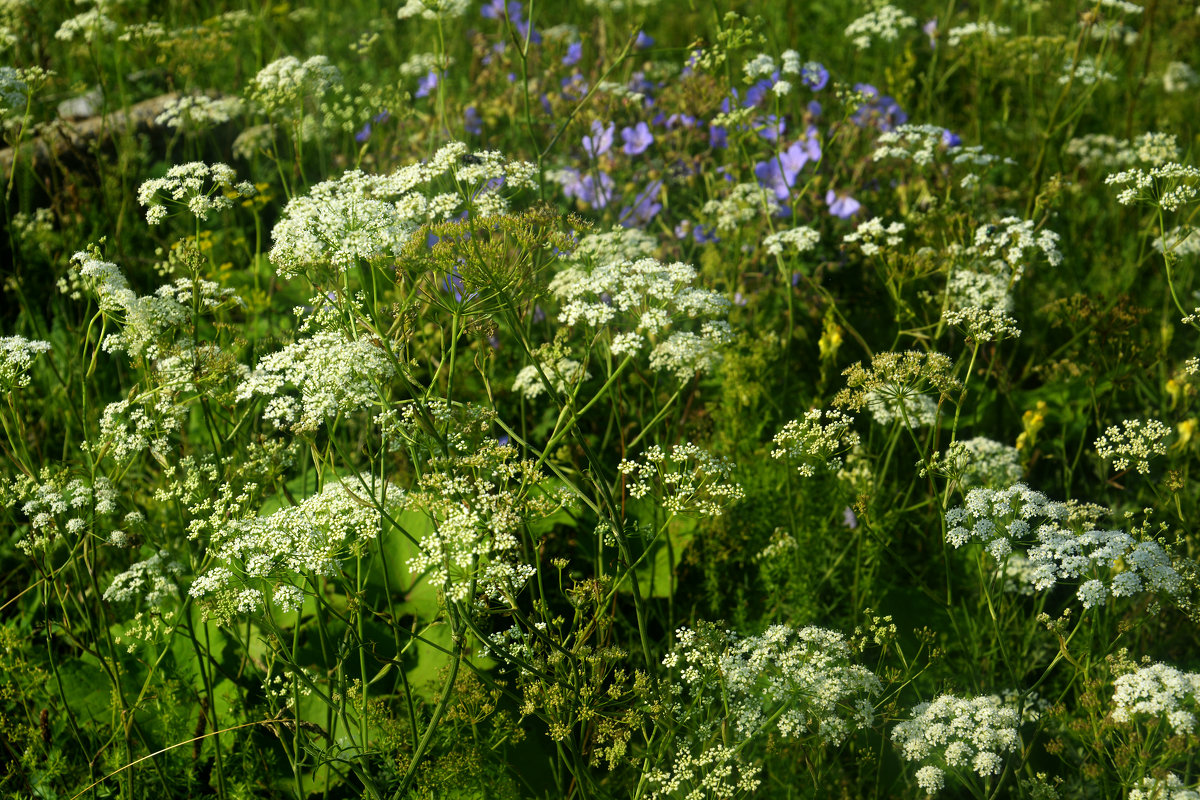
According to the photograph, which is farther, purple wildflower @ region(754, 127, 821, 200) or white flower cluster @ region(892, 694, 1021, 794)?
purple wildflower @ region(754, 127, 821, 200)

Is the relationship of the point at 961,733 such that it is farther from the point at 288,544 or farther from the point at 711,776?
the point at 288,544

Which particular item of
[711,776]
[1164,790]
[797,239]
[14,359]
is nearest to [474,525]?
[711,776]

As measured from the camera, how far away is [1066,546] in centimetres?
265

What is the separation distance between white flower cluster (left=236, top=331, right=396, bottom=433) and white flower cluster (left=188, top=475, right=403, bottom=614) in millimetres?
228

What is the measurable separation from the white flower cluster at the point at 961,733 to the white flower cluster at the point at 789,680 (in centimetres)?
14

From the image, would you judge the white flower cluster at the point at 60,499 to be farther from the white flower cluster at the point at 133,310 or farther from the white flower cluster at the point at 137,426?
the white flower cluster at the point at 133,310

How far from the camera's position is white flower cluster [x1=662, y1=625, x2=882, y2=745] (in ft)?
8.42

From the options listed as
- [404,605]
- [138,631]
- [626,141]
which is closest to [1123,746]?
[404,605]

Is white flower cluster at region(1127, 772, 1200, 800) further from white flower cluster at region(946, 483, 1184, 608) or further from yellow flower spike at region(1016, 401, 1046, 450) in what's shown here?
yellow flower spike at region(1016, 401, 1046, 450)

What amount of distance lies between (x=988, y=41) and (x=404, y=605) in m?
4.94

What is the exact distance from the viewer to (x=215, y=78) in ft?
25.5

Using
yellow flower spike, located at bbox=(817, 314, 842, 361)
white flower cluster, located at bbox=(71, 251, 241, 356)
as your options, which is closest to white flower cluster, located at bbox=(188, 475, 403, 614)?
white flower cluster, located at bbox=(71, 251, 241, 356)

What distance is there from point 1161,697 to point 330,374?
2.24 meters

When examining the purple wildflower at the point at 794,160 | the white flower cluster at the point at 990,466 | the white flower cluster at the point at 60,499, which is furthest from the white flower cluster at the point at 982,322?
the white flower cluster at the point at 60,499
